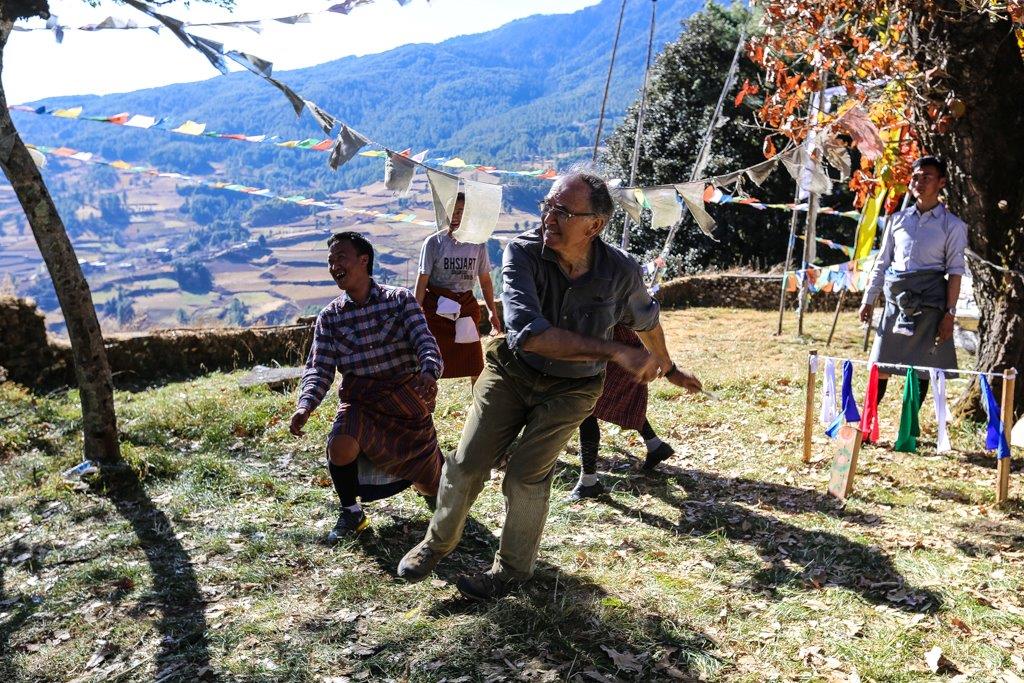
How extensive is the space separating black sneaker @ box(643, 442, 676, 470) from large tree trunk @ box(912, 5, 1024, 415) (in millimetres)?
2428

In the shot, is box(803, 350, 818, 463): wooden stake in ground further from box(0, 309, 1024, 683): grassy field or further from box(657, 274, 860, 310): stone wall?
box(657, 274, 860, 310): stone wall

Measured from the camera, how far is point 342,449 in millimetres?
4266

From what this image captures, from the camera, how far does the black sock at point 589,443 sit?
16.7ft

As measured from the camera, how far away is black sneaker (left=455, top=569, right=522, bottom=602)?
11.8 feet

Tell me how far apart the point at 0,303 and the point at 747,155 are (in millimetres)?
17076

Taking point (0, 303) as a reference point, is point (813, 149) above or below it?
above

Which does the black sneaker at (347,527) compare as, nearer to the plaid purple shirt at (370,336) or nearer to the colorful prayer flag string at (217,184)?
the plaid purple shirt at (370,336)

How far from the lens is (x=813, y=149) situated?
6.91 m

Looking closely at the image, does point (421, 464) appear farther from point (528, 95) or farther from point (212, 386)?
point (528, 95)

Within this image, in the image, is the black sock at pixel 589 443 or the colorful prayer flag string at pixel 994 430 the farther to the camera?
the black sock at pixel 589 443

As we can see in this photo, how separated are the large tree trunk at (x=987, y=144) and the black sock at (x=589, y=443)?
301 centimetres

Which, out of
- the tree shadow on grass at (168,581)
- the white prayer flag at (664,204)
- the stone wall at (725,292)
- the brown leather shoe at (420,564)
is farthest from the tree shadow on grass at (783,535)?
the stone wall at (725,292)

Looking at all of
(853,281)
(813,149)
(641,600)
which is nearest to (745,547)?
(641,600)

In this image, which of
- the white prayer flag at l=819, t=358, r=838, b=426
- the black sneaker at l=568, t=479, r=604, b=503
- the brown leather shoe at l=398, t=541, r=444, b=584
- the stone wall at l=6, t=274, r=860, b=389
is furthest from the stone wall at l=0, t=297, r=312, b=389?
the brown leather shoe at l=398, t=541, r=444, b=584
